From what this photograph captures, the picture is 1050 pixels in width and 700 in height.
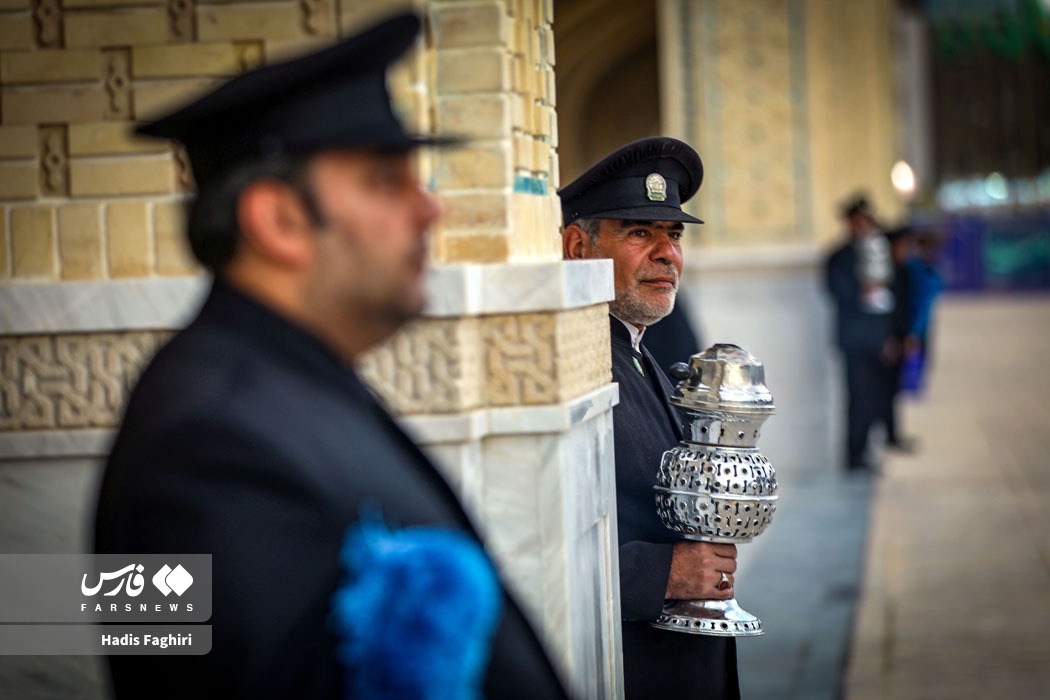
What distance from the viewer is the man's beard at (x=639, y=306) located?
3.07 metres

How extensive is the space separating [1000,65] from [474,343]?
136 ft

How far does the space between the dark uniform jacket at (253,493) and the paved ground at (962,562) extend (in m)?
4.28

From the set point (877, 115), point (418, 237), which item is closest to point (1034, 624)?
point (418, 237)

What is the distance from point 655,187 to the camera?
311cm

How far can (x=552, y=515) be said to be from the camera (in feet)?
7.75

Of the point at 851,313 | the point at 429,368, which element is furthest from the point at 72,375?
the point at 851,313

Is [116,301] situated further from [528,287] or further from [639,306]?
[639,306]

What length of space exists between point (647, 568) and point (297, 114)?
5.10 feet

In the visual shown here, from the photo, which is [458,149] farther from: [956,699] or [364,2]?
[956,699]

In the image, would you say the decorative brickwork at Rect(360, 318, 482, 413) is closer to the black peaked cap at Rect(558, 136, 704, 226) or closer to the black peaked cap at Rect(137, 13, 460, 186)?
the black peaked cap at Rect(558, 136, 704, 226)

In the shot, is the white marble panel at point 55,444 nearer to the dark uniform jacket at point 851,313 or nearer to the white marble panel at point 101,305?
the white marble panel at point 101,305

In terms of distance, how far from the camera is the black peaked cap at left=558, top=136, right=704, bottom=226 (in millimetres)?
3080
